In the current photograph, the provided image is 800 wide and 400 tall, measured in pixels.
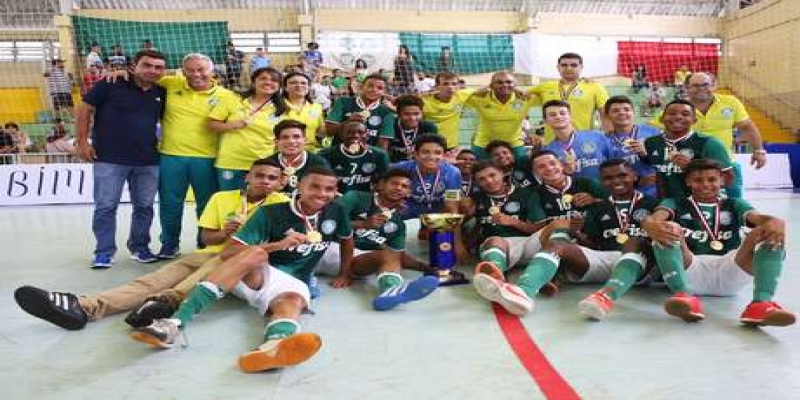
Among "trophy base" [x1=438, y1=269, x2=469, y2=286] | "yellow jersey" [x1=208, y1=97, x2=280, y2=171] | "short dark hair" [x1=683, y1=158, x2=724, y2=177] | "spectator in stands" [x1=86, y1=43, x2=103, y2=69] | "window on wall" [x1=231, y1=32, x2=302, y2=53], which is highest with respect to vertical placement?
"window on wall" [x1=231, y1=32, x2=302, y2=53]

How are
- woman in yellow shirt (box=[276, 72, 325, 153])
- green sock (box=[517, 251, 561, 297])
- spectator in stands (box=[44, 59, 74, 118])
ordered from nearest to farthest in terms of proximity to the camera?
green sock (box=[517, 251, 561, 297]) < woman in yellow shirt (box=[276, 72, 325, 153]) < spectator in stands (box=[44, 59, 74, 118])

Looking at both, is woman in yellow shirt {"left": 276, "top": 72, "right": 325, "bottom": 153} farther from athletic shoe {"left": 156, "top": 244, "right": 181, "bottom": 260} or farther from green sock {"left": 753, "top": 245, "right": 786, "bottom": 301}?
green sock {"left": 753, "top": 245, "right": 786, "bottom": 301}

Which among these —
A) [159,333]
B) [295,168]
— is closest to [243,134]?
[295,168]

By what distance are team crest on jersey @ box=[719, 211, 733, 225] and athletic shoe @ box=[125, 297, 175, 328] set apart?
10.2 feet

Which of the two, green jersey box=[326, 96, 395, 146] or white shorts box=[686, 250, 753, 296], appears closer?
white shorts box=[686, 250, 753, 296]

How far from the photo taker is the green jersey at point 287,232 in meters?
3.21

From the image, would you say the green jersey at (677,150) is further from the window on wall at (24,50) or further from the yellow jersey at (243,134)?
the window on wall at (24,50)

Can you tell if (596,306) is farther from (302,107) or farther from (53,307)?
(302,107)

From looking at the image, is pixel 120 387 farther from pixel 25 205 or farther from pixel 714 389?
pixel 25 205

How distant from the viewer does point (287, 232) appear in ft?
10.8

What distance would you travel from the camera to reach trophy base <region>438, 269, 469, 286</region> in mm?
3959

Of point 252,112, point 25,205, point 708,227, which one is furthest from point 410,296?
point 25,205

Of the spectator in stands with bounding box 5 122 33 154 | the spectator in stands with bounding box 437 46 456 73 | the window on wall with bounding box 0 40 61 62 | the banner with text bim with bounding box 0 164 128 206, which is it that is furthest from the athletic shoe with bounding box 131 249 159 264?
the window on wall with bounding box 0 40 61 62

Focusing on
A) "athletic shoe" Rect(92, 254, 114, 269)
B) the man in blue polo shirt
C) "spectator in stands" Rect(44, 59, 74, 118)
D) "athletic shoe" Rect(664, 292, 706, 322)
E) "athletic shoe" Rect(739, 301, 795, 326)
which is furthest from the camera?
"spectator in stands" Rect(44, 59, 74, 118)
